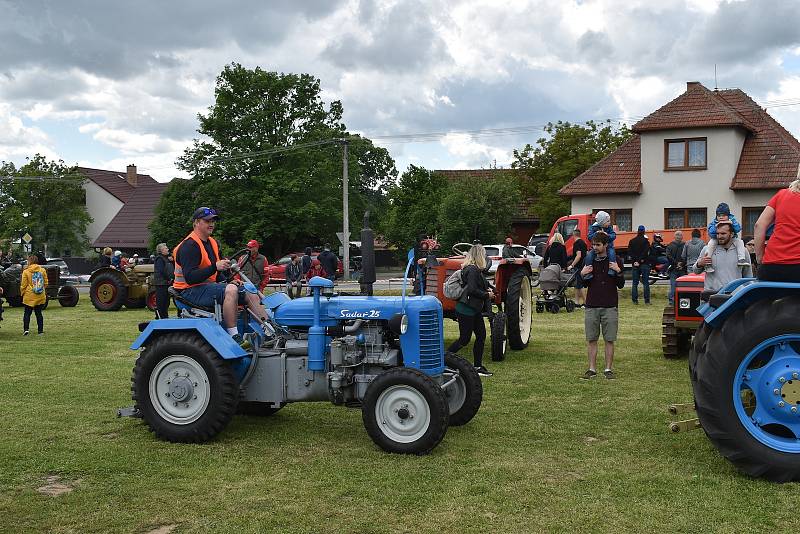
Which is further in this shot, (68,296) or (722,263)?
(68,296)

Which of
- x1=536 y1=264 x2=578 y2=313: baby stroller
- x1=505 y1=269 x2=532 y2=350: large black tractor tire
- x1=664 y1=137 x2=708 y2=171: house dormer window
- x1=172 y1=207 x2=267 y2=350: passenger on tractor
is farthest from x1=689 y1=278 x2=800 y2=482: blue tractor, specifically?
x1=664 y1=137 x2=708 y2=171: house dormer window

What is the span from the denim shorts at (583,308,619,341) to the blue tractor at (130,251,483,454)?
2.79 meters

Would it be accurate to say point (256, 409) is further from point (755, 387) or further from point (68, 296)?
point (68, 296)

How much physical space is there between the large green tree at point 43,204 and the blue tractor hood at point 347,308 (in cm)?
4708

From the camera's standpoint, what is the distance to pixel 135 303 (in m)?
20.2

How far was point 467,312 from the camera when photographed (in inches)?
384

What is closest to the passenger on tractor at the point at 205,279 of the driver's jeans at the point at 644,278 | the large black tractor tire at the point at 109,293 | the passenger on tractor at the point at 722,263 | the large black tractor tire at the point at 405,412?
the large black tractor tire at the point at 405,412

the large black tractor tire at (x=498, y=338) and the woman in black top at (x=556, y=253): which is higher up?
the woman in black top at (x=556, y=253)

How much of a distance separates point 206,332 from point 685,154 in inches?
1100

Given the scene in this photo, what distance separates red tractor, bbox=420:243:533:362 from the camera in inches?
420

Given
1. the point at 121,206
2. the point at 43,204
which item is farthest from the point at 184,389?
the point at 121,206

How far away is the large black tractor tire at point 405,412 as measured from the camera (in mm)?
5953

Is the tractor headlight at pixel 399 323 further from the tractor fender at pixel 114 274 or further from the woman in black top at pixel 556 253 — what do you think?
the tractor fender at pixel 114 274

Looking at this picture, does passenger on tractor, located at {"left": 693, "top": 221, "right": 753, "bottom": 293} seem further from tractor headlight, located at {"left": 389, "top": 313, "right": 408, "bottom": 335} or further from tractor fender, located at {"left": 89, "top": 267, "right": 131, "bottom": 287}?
tractor fender, located at {"left": 89, "top": 267, "right": 131, "bottom": 287}
